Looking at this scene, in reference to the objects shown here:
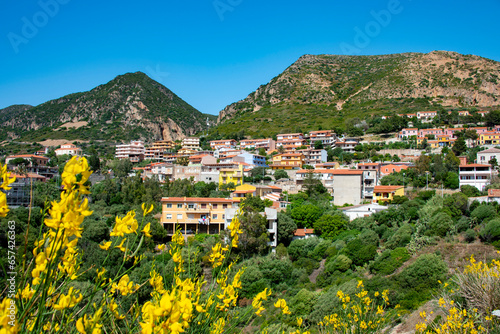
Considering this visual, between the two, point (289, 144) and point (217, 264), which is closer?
point (217, 264)

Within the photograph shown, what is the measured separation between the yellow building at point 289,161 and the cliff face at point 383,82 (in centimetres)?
4339

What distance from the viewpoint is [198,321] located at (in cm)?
248

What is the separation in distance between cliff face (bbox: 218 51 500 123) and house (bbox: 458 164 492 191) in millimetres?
50249

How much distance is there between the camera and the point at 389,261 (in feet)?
62.5

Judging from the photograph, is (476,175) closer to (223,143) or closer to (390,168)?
(390,168)

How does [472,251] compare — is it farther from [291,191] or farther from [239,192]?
[291,191]

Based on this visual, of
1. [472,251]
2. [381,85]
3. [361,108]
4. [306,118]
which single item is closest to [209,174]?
[472,251]

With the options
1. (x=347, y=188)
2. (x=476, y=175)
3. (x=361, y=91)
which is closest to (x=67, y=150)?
(x=347, y=188)

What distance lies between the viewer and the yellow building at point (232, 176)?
3925cm

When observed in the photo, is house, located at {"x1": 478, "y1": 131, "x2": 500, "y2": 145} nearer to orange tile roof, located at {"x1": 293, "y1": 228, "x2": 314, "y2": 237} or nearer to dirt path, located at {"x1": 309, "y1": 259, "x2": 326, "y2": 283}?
orange tile roof, located at {"x1": 293, "y1": 228, "x2": 314, "y2": 237}

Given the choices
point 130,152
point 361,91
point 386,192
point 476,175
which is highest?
point 361,91

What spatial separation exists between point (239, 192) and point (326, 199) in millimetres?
7912

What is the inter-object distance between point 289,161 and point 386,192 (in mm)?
15849

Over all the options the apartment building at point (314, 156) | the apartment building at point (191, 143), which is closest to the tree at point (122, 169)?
the apartment building at point (191, 143)
